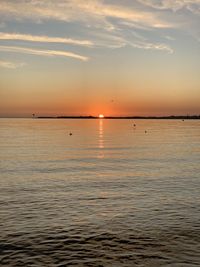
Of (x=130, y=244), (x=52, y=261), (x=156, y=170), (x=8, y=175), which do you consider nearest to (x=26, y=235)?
(x=52, y=261)

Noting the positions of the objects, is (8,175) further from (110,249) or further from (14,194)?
(110,249)

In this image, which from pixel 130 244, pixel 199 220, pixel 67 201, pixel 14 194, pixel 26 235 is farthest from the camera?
pixel 14 194

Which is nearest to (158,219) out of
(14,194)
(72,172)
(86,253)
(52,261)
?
(86,253)

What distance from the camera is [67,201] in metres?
32.8

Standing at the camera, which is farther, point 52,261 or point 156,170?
point 156,170

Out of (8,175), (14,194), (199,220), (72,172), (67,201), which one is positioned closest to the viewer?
(199,220)

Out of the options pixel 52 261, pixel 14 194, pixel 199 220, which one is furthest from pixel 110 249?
pixel 14 194

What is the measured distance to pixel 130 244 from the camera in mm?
21484

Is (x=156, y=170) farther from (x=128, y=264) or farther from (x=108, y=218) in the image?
(x=128, y=264)

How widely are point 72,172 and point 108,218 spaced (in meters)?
25.1

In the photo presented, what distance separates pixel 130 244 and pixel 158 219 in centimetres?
585

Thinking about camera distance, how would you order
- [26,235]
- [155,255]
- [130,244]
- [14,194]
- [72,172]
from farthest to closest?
[72,172], [14,194], [26,235], [130,244], [155,255]

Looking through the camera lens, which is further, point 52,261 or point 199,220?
point 199,220

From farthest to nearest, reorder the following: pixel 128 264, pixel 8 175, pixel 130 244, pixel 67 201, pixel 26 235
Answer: pixel 8 175
pixel 67 201
pixel 26 235
pixel 130 244
pixel 128 264
